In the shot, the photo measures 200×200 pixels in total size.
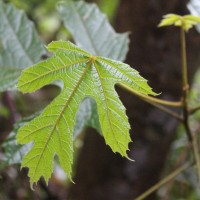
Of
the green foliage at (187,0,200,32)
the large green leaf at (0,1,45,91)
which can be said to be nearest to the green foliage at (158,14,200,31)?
the green foliage at (187,0,200,32)

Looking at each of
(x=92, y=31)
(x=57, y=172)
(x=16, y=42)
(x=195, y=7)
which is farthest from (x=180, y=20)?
(x=57, y=172)

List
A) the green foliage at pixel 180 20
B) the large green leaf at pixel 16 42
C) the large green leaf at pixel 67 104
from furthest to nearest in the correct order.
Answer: the large green leaf at pixel 16 42 < the green foliage at pixel 180 20 < the large green leaf at pixel 67 104

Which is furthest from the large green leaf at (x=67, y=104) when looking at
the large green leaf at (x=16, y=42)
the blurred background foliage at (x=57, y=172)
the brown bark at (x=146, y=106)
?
the brown bark at (x=146, y=106)

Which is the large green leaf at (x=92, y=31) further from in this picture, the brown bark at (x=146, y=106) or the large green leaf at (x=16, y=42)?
the brown bark at (x=146, y=106)

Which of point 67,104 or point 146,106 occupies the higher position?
point 67,104

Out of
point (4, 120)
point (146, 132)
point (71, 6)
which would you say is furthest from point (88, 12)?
point (4, 120)

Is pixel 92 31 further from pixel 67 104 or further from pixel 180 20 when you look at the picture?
pixel 67 104
